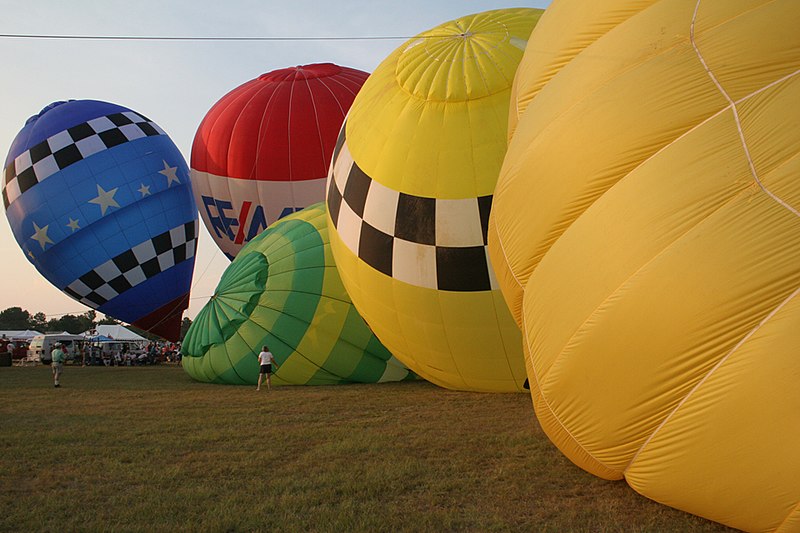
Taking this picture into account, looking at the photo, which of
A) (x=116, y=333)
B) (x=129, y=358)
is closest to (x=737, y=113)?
(x=129, y=358)

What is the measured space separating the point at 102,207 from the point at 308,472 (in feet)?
37.4

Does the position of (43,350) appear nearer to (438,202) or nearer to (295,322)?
(295,322)

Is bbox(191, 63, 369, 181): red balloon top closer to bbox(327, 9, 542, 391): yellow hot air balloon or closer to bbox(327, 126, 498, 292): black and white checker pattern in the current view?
bbox(327, 9, 542, 391): yellow hot air balloon

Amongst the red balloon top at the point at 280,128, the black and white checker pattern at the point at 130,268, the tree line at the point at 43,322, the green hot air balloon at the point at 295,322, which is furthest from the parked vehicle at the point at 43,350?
the tree line at the point at 43,322

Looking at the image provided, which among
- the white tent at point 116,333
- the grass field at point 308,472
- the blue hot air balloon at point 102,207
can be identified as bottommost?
the grass field at point 308,472

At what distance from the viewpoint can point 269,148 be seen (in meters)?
13.4

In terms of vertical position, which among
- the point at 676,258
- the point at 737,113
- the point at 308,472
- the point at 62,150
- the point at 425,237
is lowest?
the point at 308,472

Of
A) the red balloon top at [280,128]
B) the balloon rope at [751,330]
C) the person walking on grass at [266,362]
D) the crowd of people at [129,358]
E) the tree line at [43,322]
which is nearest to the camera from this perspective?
the balloon rope at [751,330]

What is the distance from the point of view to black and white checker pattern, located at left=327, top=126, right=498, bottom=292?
19.9 ft

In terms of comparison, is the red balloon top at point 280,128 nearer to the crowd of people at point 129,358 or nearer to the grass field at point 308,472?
the grass field at point 308,472

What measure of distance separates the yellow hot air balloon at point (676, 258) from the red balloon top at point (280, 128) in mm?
9905

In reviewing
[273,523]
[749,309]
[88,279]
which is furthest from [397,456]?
[88,279]

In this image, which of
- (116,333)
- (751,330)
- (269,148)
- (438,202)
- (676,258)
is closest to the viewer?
(751,330)

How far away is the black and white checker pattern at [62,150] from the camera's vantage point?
14086 mm
